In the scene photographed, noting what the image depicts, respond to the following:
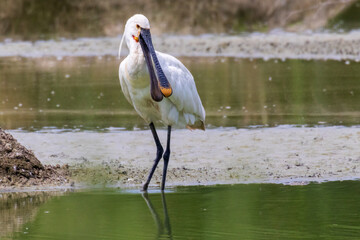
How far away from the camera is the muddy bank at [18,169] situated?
7.98 meters

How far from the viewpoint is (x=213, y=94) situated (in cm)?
1449

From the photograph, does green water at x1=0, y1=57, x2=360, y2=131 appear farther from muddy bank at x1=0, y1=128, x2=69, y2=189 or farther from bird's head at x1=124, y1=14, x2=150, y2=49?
bird's head at x1=124, y1=14, x2=150, y2=49

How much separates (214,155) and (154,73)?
1991 millimetres

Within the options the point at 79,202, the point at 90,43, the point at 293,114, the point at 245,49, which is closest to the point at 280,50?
the point at 245,49

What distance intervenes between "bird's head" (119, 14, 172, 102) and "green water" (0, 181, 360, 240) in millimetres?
933

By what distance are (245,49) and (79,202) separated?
1452cm

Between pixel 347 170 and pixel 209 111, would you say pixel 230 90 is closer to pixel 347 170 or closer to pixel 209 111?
pixel 209 111

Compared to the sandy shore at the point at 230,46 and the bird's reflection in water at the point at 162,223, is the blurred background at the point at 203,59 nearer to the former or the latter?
the sandy shore at the point at 230,46

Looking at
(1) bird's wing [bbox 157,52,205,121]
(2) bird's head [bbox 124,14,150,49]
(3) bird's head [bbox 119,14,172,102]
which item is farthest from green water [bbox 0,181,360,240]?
(2) bird's head [bbox 124,14,150,49]

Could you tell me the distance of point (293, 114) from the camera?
39.8ft

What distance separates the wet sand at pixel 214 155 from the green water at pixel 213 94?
879mm

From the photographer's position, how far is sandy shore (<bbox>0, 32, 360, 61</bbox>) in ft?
66.6

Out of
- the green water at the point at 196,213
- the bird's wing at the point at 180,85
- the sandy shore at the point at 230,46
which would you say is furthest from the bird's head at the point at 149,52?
the sandy shore at the point at 230,46

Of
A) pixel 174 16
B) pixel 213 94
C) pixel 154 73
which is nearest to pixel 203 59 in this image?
pixel 213 94
